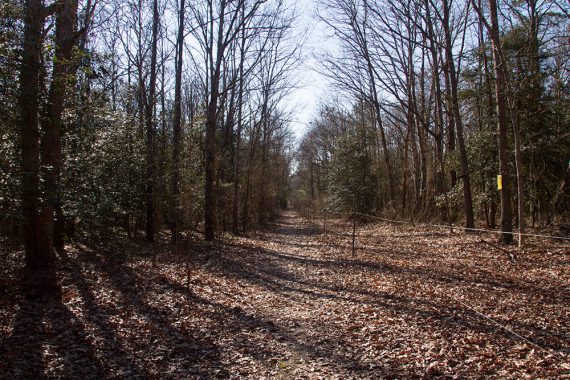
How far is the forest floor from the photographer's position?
4.88 m

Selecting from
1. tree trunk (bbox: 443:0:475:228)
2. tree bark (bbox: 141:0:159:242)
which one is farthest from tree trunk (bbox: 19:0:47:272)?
tree trunk (bbox: 443:0:475:228)

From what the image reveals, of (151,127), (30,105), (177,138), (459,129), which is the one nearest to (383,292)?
(30,105)

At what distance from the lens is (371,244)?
1570 centimetres

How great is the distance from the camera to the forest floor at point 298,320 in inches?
192

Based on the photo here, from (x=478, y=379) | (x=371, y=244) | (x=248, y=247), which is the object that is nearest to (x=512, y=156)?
(x=371, y=244)

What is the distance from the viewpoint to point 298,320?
22.1ft

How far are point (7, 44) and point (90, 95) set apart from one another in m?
4.76

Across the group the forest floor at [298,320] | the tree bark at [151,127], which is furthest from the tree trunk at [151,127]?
the forest floor at [298,320]

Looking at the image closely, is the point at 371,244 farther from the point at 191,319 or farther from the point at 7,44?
the point at 7,44

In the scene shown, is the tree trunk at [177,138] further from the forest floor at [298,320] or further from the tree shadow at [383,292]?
the forest floor at [298,320]

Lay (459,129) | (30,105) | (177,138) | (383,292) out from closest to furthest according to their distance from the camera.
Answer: (30,105), (383,292), (177,138), (459,129)

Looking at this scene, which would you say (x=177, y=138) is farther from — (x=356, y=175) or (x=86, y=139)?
(x=356, y=175)

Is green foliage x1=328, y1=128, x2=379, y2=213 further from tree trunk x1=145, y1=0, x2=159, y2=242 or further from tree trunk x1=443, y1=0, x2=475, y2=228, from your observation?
tree trunk x1=145, y1=0, x2=159, y2=242

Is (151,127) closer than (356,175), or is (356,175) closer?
(151,127)
